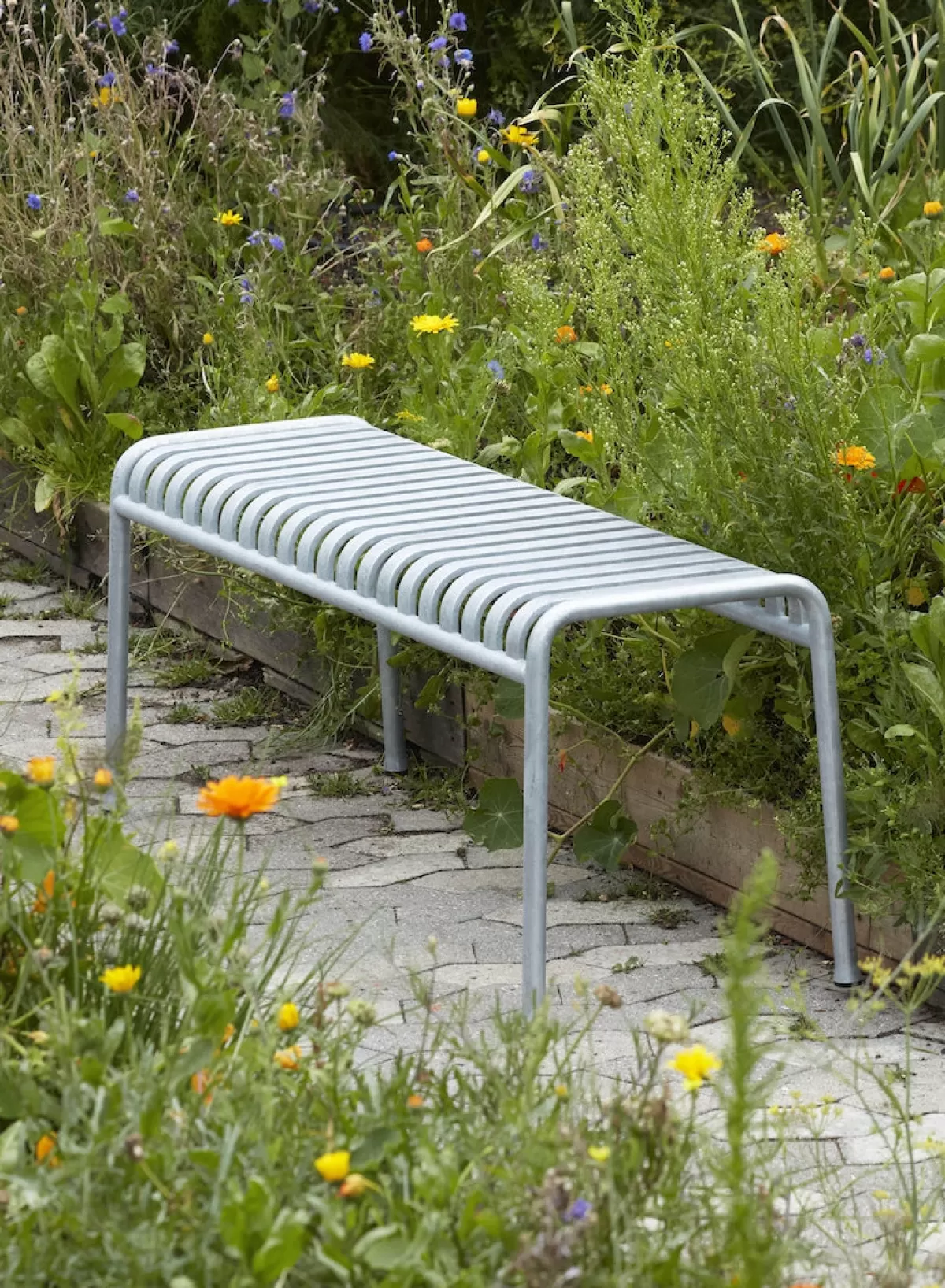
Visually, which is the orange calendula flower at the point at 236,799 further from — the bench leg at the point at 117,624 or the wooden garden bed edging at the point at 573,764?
the bench leg at the point at 117,624

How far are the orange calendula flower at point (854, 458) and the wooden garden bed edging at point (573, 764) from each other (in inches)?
24.7

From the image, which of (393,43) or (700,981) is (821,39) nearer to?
(393,43)

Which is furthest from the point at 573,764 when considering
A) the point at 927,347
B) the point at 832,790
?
the point at 927,347

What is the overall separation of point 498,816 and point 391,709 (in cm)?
60

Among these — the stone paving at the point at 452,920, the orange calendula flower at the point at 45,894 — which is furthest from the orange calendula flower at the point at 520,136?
the orange calendula flower at the point at 45,894

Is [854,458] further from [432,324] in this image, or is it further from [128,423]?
[128,423]

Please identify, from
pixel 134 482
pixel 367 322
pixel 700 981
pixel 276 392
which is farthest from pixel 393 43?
pixel 700 981

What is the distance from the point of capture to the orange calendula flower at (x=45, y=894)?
213 cm

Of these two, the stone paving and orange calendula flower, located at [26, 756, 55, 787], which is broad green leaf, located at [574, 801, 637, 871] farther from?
orange calendula flower, located at [26, 756, 55, 787]

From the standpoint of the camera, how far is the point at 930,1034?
2.95 m

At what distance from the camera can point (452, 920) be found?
134 inches

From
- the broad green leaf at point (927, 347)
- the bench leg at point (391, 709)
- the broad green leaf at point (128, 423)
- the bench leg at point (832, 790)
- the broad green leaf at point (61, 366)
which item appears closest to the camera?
the bench leg at point (832, 790)

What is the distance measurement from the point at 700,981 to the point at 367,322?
2.32 meters

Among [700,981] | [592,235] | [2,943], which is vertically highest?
[592,235]
